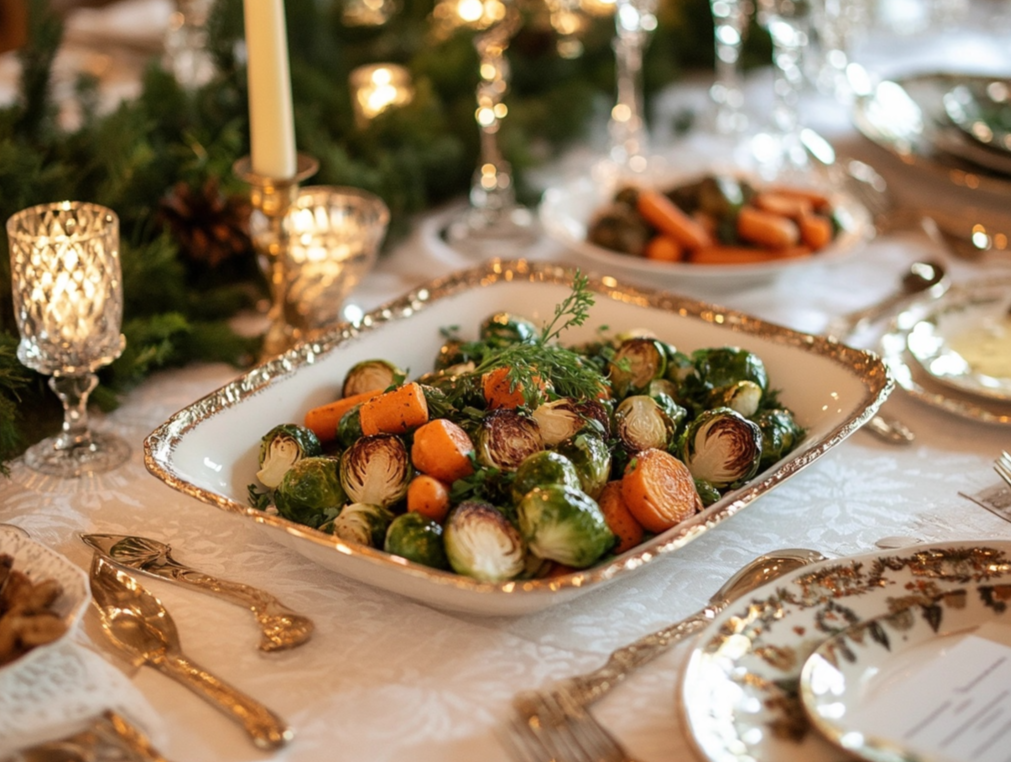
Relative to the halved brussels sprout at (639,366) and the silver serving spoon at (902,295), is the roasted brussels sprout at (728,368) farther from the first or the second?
the silver serving spoon at (902,295)

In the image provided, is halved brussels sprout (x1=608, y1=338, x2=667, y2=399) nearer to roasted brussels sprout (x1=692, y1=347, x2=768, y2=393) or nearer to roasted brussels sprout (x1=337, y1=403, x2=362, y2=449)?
roasted brussels sprout (x1=692, y1=347, x2=768, y2=393)

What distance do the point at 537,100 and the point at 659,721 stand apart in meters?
2.12

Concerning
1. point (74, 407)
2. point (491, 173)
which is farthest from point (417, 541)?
point (491, 173)

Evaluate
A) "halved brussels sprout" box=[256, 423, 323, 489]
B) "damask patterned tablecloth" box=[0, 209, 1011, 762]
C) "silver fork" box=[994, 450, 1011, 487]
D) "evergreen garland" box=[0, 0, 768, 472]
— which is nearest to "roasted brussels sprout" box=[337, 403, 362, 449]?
"halved brussels sprout" box=[256, 423, 323, 489]

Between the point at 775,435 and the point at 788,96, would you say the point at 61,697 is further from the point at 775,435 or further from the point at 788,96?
the point at 788,96

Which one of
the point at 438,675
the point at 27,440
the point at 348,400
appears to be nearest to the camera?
the point at 438,675

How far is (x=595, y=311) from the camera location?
1788mm

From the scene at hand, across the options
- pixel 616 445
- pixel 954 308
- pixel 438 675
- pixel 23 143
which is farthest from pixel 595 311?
pixel 23 143

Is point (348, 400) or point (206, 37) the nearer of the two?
point (348, 400)

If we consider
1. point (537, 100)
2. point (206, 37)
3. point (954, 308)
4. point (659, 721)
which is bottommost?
point (659, 721)

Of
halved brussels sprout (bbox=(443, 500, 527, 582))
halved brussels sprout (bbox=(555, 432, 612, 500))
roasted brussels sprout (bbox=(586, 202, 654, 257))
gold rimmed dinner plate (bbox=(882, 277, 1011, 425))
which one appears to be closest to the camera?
halved brussels sprout (bbox=(443, 500, 527, 582))

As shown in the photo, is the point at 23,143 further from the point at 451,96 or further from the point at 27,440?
the point at 451,96

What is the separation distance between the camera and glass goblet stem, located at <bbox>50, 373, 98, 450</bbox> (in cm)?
155

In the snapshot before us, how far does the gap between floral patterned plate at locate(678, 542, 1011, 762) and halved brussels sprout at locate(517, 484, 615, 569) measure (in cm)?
15
